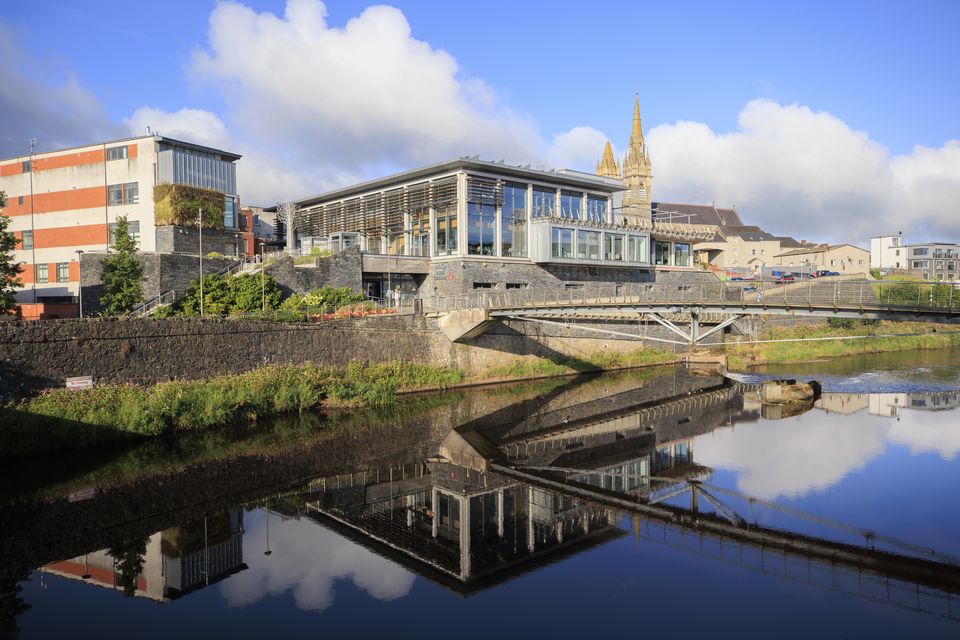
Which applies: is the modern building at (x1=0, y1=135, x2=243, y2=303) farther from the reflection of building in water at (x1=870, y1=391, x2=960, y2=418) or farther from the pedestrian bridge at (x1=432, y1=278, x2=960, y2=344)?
the reflection of building in water at (x1=870, y1=391, x2=960, y2=418)

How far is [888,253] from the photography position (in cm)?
10638

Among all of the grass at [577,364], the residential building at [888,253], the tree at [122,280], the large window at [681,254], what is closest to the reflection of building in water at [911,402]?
the grass at [577,364]

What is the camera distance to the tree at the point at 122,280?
30688 millimetres

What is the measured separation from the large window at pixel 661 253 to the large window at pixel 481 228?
1784 centimetres

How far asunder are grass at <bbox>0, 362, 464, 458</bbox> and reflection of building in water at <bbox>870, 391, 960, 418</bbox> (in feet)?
69.0

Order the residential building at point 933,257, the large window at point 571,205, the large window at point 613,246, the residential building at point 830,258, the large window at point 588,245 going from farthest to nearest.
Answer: the residential building at point 933,257 → the residential building at point 830,258 → the large window at point 613,246 → the large window at point 571,205 → the large window at point 588,245

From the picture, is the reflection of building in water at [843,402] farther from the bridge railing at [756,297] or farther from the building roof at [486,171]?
the building roof at [486,171]

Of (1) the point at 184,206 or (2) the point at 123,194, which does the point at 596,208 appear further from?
(2) the point at 123,194

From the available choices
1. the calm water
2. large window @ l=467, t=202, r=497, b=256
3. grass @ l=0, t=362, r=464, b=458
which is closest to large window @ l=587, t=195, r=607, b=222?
large window @ l=467, t=202, r=497, b=256

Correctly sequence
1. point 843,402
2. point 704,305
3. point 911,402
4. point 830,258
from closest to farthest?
1. point 704,305
2. point 843,402
3. point 911,402
4. point 830,258

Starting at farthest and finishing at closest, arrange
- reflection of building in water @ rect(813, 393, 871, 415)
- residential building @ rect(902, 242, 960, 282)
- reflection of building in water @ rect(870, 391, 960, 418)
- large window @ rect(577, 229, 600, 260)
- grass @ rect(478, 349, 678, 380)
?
residential building @ rect(902, 242, 960, 282), large window @ rect(577, 229, 600, 260), grass @ rect(478, 349, 678, 380), reflection of building in water @ rect(870, 391, 960, 418), reflection of building in water @ rect(813, 393, 871, 415)

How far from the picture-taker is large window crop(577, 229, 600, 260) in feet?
146

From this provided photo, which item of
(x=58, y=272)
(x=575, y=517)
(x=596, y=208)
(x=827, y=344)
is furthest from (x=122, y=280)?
(x=827, y=344)

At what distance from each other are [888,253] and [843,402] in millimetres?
91735
